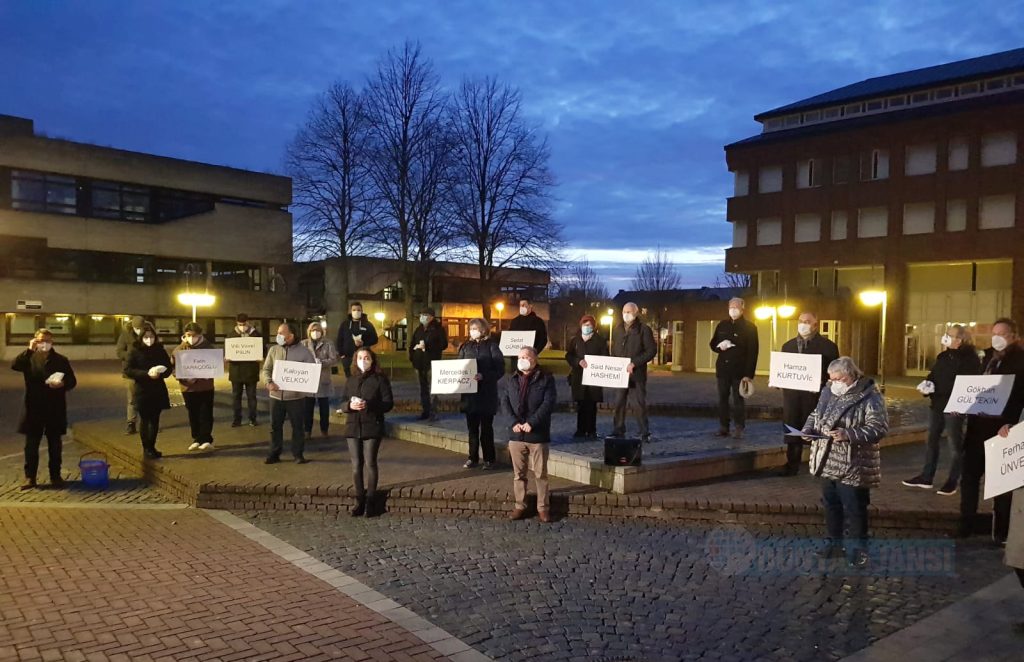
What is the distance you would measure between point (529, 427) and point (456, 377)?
7.50ft

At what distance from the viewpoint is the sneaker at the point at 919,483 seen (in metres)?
8.73

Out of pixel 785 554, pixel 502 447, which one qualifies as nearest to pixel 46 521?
pixel 502 447

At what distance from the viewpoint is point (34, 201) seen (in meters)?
42.1

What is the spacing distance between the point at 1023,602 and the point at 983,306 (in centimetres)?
3432

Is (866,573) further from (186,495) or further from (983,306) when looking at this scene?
(983,306)

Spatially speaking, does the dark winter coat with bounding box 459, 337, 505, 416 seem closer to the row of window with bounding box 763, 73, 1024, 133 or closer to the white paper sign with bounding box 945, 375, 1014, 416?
the white paper sign with bounding box 945, 375, 1014, 416

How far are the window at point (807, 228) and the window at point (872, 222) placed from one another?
1.99 m

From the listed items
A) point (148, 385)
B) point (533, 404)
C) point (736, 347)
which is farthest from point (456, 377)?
point (148, 385)

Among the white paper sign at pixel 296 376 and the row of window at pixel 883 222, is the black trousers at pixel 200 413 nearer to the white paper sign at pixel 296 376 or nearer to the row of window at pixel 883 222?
the white paper sign at pixel 296 376

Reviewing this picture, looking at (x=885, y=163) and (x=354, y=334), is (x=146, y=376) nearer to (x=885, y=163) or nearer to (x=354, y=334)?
(x=354, y=334)

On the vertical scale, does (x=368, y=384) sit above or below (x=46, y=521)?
above

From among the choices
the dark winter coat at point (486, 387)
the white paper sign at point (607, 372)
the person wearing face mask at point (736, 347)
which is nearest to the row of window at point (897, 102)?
the person wearing face mask at point (736, 347)

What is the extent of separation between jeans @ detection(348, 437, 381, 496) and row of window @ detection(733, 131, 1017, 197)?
3566 centimetres

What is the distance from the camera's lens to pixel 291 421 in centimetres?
1020
